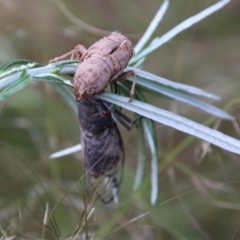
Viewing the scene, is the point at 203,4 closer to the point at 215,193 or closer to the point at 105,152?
the point at 215,193

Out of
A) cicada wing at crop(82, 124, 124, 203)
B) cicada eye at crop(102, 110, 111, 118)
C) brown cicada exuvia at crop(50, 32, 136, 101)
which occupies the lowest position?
cicada wing at crop(82, 124, 124, 203)

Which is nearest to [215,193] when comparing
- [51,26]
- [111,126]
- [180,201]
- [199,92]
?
[180,201]

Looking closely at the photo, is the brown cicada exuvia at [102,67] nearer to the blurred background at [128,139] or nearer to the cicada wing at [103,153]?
the cicada wing at [103,153]

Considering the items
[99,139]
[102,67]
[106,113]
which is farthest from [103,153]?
[102,67]

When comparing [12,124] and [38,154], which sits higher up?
[12,124]

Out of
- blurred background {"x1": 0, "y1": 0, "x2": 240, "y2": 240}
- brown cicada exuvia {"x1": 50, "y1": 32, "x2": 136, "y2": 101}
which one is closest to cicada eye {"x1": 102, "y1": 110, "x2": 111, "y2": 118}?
brown cicada exuvia {"x1": 50, "y1": 32, "x2": 136, "y2": 101}

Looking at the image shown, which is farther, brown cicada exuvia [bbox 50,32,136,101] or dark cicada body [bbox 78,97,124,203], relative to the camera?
dark cicada body [bbox 78,97,124,203]

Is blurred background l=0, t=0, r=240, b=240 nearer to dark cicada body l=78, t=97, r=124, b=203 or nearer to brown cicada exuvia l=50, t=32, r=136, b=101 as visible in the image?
dark cicada body l=78, t=97, r=124, b=203
